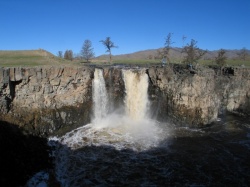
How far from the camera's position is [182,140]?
802 inches

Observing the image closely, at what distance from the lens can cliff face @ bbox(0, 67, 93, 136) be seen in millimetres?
18922

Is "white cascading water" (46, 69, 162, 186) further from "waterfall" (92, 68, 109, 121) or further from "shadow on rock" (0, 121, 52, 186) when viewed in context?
"shadow on rock" (0, 121, 52, 186)

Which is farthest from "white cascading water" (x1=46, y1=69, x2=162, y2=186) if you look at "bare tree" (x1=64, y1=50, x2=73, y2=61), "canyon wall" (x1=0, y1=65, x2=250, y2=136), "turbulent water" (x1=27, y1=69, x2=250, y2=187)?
"bare tree" (x1=64, y1=50, x2=73, y2=61)

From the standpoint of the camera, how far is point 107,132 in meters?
21.9

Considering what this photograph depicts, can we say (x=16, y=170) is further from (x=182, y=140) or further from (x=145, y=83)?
(x=145, y=83)

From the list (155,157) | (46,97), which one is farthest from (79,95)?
(155,157)

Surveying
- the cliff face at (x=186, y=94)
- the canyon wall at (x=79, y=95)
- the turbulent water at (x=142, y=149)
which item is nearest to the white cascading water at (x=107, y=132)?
Answer: the turbulent water at (x=142, y=149)

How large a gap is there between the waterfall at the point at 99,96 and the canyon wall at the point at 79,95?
468mm

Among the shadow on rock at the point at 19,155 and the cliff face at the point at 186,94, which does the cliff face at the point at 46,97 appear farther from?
the cliff face at the point at 186,94

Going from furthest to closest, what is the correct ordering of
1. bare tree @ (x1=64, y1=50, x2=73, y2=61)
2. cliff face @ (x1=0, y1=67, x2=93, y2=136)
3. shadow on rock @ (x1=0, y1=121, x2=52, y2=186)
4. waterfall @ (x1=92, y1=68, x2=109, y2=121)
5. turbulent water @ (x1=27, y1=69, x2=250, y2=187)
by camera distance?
bare tree @ (x1=64, y1=50, x2=73, y2=61), waterfall @ (x1=92, y1=68, x2=109, y2=121), cliff face @ (x1=0, y1=67, x2=93, y2=136), turbulent water @ (x1=27, y1=69, x2=250, y2=187), shadow on rock @ (x1=0, y1=121, x2=52, y2=186)

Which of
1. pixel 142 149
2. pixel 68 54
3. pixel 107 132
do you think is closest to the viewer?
pixel 142 149

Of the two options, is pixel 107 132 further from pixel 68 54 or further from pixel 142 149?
pixel 68 54

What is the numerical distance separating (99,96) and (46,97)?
533 centimetres

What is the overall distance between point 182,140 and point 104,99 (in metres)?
→ 8.89
